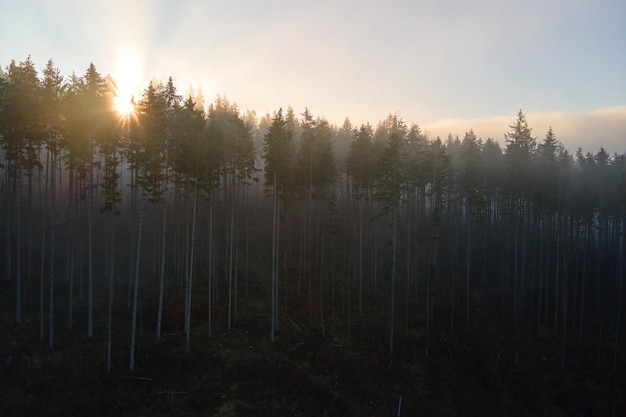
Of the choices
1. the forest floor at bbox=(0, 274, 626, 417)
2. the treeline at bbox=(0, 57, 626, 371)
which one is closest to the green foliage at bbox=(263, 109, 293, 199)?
the treeline at bbox=(0, 57, 626, 371)

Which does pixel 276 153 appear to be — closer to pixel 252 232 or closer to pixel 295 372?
pixel 295 372

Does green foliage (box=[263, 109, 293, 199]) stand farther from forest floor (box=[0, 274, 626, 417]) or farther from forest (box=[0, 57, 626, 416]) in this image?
forest floor (box=[0, 274, 626, 417])

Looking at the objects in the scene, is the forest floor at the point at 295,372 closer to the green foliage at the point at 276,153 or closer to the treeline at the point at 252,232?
the treeline at the point at 252,232

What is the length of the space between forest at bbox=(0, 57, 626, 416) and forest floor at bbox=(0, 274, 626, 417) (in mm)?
117

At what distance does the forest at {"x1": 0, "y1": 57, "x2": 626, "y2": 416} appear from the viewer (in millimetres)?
21016

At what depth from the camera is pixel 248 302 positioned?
107 feet

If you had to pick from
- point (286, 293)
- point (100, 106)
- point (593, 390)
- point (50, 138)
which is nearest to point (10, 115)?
point (50, 138)

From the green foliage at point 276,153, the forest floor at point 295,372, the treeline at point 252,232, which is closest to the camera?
the forest floor at point 295,372

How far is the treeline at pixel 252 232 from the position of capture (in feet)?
76.3

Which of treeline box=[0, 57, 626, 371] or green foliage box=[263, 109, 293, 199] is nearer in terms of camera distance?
treeline box=[0, 57, 626, 371]

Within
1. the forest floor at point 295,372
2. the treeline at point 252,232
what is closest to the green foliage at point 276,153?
the treeline at point 252,232

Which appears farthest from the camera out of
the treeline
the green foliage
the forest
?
the green foliage

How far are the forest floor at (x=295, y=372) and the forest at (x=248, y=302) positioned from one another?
4.6 inches

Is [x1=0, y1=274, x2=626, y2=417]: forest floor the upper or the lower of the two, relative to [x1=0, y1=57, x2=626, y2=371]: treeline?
lower
